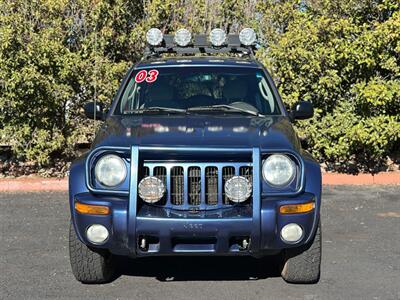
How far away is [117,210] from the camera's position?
13.4 ft

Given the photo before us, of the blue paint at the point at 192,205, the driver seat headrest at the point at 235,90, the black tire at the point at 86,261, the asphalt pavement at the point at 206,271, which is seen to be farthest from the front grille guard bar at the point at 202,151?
the driver seat headrest at the point at 235,90

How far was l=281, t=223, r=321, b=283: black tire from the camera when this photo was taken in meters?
4.60

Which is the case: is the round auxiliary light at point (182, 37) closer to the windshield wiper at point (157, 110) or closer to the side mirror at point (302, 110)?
the windshield wiper at point (157, 110)

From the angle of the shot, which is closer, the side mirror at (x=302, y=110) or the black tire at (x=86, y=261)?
the black tire at (x=86, y=261)

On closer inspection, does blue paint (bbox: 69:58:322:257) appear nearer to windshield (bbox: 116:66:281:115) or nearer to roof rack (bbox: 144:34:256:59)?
windshield (bbox: 116:66:281:115)

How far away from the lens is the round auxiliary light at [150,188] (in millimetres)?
4145

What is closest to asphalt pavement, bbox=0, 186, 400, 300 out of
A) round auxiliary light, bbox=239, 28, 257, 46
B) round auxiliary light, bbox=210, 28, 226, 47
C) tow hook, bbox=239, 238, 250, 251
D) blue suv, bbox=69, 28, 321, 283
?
blue suv, bbox=69, 28, 321, 283

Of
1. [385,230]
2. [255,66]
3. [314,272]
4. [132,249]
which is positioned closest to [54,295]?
[132,249]

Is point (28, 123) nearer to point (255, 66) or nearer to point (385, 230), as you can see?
point (255, 66)

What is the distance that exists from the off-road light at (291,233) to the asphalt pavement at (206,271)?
0.59 meters

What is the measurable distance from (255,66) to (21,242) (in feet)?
9.88

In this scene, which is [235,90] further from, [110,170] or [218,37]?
[110,170]

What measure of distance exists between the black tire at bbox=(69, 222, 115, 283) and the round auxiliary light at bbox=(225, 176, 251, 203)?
3.77 ft

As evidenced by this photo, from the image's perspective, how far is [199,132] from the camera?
4.45 metres
